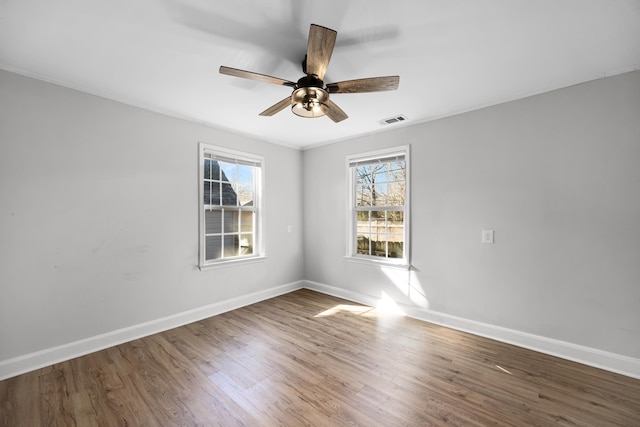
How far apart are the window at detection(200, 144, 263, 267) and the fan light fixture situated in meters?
1.84

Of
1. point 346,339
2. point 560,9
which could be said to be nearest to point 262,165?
point 346,339

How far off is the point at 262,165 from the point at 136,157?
1662mm

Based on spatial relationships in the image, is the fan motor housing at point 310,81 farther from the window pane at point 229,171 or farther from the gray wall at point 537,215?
the window pane at point 229,171

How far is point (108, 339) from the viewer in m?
2.57

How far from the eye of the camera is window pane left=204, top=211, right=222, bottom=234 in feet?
11.3

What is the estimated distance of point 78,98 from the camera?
245 cm

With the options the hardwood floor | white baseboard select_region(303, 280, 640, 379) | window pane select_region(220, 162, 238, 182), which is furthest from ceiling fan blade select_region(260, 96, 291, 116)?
white baseboard select_region(303, 280, 640, 379)

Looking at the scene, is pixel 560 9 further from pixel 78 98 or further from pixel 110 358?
pixel 110 358

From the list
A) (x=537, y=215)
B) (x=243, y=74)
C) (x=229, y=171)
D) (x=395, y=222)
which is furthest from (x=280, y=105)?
(x=537, y=215)

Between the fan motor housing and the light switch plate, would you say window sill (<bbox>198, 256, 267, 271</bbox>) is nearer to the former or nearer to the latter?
the fan motor housing

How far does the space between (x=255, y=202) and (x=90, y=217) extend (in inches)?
78.1

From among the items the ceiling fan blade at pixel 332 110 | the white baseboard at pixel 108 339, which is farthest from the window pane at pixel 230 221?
the ceiling fan blade at pixel 332 110

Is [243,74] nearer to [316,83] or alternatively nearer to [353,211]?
[316,83]

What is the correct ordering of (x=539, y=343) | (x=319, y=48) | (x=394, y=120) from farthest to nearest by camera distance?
(x=394, y=120) < (x=539, y=343) < (x=319, y=48)
